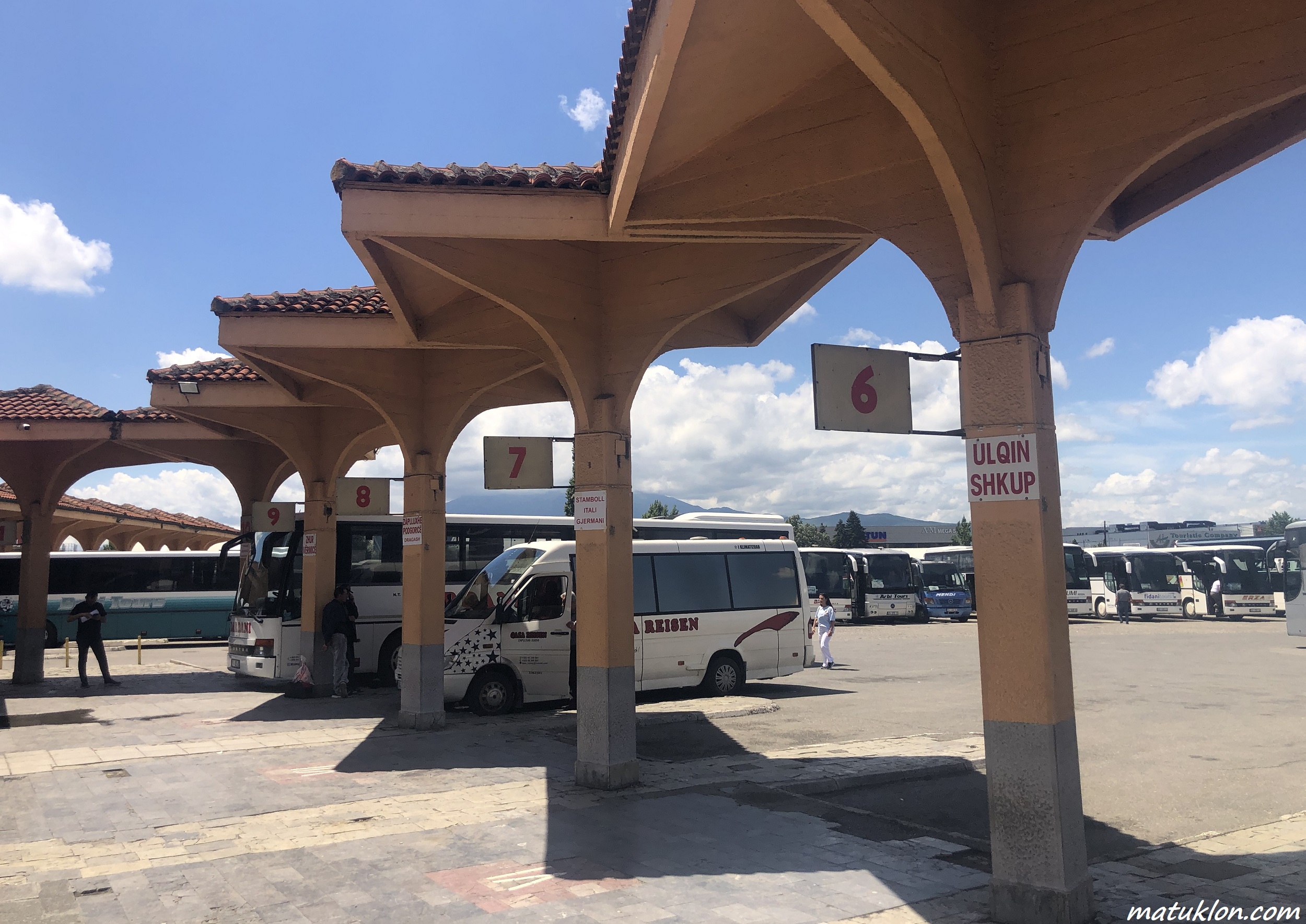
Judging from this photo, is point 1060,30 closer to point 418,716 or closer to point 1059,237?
point 1059,237

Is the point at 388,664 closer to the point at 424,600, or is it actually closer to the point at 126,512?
the point at 424,600

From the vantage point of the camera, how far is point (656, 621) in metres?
15.0

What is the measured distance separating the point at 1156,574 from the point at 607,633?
33849mm

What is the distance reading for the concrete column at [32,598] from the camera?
17.3 m

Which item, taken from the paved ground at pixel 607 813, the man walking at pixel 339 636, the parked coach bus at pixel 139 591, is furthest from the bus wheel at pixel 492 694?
the parked coach bus at pixel 139 591

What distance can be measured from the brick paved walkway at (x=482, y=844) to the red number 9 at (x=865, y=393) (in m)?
3.03

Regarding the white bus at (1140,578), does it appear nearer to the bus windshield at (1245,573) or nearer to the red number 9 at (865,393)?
the bus windshield at (1245,573)

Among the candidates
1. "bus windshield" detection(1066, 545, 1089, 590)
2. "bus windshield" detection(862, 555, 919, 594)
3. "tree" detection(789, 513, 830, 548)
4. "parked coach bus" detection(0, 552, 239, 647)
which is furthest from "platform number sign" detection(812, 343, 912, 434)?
"tree" detection(789, 513, 830, 548)

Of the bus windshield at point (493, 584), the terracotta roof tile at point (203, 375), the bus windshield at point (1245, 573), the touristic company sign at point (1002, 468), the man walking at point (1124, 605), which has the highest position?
the terracotta roof tile at point (203, 375)

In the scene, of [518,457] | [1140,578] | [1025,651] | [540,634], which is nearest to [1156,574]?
[1140,578]

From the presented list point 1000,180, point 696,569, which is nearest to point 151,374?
point 696,569

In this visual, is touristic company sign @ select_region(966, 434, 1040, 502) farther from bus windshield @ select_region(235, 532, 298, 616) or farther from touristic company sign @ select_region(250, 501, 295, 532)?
bus windshield @ select_region(235, 532, 298, 616)

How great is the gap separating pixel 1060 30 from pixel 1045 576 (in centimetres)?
314

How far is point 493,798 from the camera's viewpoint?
26.8 feet
